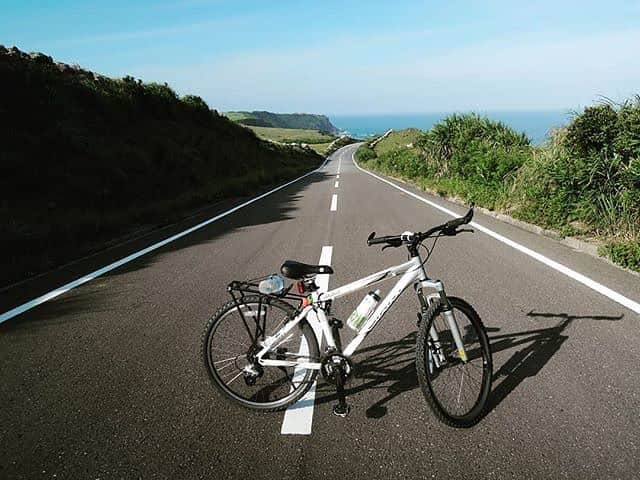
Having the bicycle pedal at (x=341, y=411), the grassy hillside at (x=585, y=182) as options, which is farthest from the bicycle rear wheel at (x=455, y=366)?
the grassy hillside at (x=585, y=182)

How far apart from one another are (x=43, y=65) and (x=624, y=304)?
2087 centimetres

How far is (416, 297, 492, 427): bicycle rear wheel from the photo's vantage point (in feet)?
8.49

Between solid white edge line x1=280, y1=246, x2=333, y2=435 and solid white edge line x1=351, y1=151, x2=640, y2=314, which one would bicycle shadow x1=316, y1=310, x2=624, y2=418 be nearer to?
solid white edge line x1=280, y1=246, x2=333, y2=435

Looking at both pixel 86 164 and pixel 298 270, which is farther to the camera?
pixel 86 164

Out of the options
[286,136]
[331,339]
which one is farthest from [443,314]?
[286,136]

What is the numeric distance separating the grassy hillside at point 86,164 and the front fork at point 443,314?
19.5 feet

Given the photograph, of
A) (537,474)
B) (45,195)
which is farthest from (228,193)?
(537,474)

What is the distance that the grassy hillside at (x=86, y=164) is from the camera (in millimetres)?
8367

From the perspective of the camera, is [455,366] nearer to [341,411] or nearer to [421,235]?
[341,411]

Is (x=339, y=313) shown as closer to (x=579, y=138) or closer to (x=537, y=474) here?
(x=537, y=474)

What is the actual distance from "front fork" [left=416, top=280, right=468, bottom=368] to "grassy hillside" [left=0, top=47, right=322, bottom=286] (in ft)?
19.5

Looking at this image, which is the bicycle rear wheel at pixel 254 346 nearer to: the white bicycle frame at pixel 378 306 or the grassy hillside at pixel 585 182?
the white bicycle frame at pixel 378 306

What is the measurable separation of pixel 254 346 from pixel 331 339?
1.91 feet

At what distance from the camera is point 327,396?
120 inches
